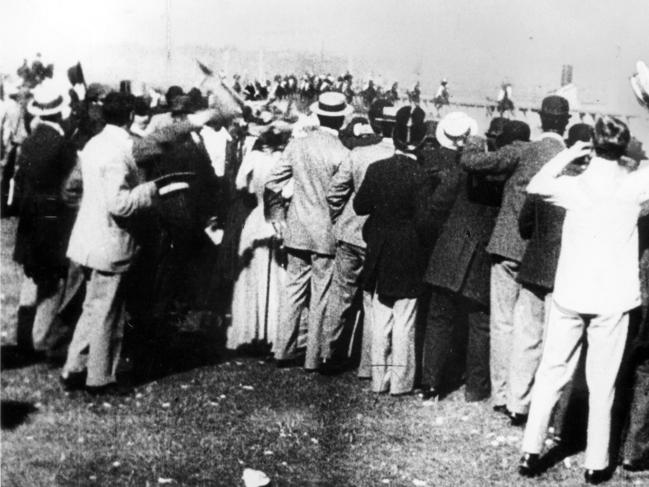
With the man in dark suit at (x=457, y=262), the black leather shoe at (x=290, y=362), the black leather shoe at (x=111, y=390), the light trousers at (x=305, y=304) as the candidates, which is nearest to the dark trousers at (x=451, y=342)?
the man in dark suit at (x=457, y=262)

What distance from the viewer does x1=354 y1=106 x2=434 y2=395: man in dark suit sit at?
6.21 metres

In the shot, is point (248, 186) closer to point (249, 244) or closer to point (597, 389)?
point (249, 244)

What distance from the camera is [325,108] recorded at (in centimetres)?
668

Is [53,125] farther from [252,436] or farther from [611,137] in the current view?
[611,137]

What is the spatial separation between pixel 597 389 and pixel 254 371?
9.75 feet

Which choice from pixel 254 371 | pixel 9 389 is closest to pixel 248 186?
pixel 254 371

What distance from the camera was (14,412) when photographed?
555 cm

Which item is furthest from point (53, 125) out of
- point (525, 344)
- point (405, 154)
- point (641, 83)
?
point (641, 83)

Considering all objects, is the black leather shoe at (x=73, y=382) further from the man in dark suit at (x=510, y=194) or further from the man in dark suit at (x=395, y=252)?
the man in dark suit at (x=510, y=194)

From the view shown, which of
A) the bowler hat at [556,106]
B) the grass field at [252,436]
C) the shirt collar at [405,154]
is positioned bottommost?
the grass field at [252,436]

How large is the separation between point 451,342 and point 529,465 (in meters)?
1.58

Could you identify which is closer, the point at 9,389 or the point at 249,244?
the point at 9,389

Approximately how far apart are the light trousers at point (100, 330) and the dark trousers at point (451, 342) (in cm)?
→ 242

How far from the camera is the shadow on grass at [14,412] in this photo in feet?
17.6
